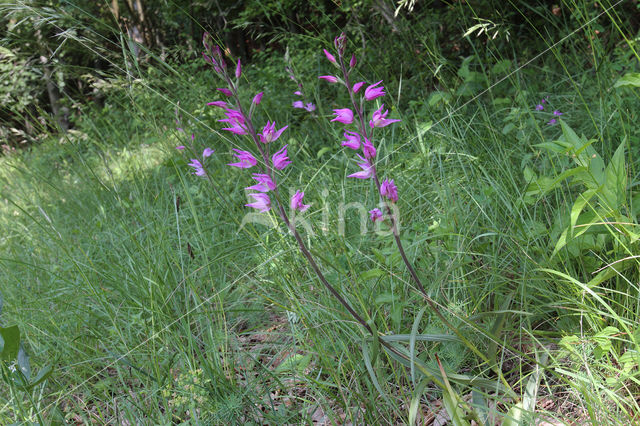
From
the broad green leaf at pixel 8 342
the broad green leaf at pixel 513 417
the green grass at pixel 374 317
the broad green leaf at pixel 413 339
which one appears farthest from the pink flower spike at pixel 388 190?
the broad green leaf at pixel 8 342

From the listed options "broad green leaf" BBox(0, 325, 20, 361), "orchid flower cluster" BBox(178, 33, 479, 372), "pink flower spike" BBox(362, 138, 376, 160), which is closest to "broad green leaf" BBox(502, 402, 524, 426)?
"orchid flower cluster" BBox(178, 33, 479, 372)

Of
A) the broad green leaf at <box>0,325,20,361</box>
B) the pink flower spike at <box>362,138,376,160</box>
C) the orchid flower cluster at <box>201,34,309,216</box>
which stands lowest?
the broad green leaf at <box>0,325,20,361</box>

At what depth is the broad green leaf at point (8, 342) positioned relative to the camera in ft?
4.28

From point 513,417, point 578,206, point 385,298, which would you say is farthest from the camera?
point 385,298

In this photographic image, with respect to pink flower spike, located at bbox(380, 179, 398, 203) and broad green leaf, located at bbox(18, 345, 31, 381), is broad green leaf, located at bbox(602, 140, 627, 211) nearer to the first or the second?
pink flower spike, located at bbox(380, 179, 398, 203)

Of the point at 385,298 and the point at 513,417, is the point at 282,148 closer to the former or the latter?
the point at 385,298

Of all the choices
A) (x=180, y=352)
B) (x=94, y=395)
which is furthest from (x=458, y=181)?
(x=94, y=395)

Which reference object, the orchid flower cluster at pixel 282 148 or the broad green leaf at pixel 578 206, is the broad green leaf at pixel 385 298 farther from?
the broad green leaf at pixel 578 206

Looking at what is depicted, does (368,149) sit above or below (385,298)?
above

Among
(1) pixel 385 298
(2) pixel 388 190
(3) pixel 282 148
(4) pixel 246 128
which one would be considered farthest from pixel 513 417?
(4) pixel 246 128

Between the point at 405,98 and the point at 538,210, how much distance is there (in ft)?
8.53

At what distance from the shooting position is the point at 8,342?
4.31 ft

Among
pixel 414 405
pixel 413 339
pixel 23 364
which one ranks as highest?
pixel 23 364

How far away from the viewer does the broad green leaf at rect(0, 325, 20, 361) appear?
1304mm
